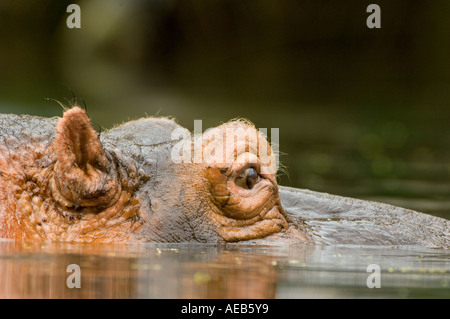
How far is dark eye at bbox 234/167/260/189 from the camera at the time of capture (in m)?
5.04

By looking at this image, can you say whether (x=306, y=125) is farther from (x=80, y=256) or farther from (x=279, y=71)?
(x=80, y=256)

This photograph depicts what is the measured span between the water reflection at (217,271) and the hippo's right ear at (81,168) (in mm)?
272

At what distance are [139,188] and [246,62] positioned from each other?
48.2 feet

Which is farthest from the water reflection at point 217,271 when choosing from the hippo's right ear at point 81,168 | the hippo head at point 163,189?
→ the hippo's right ear at point 81,168

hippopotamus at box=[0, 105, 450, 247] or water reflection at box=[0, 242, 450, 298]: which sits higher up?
hippopotamus at box=[0, 105, 450, 247]

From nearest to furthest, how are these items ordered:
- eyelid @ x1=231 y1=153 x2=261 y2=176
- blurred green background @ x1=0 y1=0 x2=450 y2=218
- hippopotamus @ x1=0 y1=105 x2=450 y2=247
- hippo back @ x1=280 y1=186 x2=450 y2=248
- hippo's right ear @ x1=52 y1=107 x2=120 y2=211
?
hippo's right ear @ x1=52 y1=107 x2=120 y2=211 → hippopotamus @ x1=0 y1=105 x2=450 y2=247 → eyelid @ x1=231 y1=153 x2=261 y2=176 → hippo back @ x1=280 y1=186 x2=450 y2=248 → blurred green background @ x1=0 y1=0 x2=450 y2=218

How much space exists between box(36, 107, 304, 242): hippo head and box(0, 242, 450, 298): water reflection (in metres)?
0.15

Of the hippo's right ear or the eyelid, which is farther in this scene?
the eyelid

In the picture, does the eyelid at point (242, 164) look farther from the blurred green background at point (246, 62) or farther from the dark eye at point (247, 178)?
the blurred green background at point (246, 62)

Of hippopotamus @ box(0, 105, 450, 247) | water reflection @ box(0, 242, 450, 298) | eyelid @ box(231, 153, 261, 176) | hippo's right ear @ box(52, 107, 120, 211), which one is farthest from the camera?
eyelid @ box(231, 153, 261, 176)

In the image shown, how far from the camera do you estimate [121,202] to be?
4.92 meters

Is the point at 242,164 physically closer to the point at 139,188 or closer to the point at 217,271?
the point at 139,188

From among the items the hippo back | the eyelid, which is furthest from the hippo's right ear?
the hippo back

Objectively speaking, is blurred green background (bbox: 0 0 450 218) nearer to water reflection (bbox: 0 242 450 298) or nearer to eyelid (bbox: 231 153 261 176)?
eyelid (bbox: 231 153 261 176)
